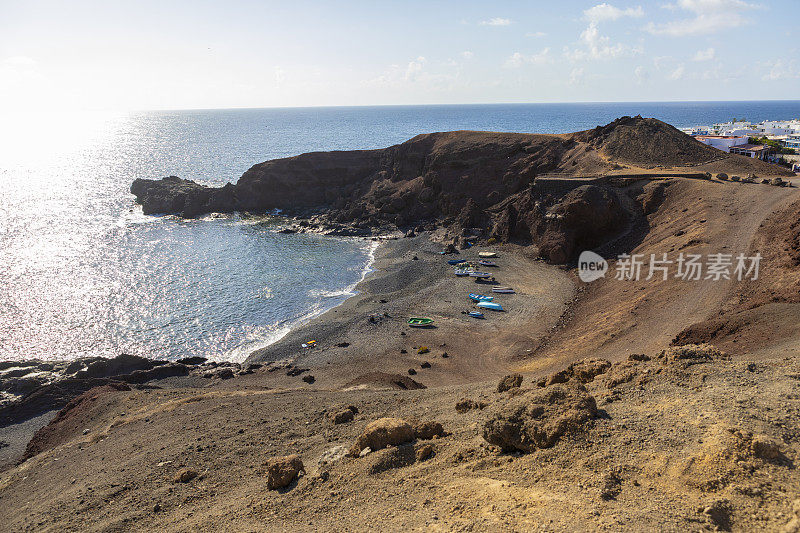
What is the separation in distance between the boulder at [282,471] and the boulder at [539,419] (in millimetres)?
6239

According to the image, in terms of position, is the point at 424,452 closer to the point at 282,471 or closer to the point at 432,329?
the point at 282,471

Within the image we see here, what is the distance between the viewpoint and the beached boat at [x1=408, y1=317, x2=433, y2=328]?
140ft

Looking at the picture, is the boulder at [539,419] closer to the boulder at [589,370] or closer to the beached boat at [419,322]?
the boulder at [589,370]

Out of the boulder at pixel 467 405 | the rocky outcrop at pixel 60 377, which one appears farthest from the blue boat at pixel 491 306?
the boulder at pixel 467 405

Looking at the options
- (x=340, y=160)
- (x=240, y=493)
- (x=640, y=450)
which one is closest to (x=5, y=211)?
(x=340, y=160)

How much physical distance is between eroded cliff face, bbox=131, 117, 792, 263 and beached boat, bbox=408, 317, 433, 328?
68.2 feet

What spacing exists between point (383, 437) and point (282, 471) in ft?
11.1

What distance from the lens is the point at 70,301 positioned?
5122cm

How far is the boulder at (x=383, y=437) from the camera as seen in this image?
14555 mm

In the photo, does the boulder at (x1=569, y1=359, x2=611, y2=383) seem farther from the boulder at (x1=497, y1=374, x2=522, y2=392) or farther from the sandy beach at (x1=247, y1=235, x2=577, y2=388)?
the sandy beach at (x1=247, y1=235, x2=577, y2=388)

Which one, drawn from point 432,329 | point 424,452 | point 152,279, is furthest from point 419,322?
point 152,279

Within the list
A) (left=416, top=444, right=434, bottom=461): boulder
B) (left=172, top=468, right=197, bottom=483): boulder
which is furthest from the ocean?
(left=416, top=444, right=434, bottom=461): boulder

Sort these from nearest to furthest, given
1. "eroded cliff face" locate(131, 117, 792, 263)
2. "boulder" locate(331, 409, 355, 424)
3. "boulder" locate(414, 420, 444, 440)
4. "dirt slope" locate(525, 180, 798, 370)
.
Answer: "boulder" locate(414, 420, 444, 440), "boulder" locate(331, 409, 355, 424), "dirt slope" locate(525, 180, 798, 370), "eroded cliff face" locate(131, 117, 792, 263)

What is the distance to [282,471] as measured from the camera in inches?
561
